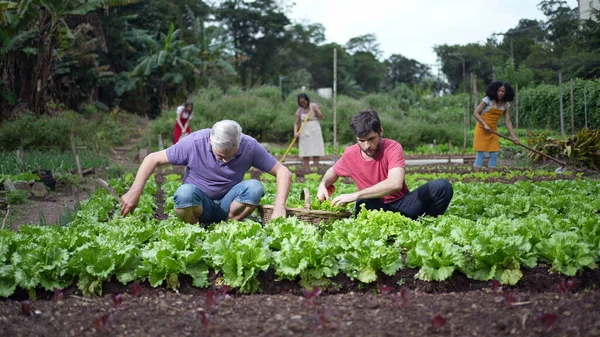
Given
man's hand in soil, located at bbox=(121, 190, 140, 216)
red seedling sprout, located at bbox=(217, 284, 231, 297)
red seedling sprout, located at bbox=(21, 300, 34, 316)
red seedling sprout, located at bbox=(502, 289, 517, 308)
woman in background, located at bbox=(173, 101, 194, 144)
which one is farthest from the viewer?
woman in background, located at bbox=(173, 101, 194, 144)

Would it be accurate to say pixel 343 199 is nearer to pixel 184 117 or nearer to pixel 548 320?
pixel 548 320

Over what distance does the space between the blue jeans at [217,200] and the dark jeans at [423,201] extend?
0.96 m

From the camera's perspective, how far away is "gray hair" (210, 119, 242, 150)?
18.0 ft

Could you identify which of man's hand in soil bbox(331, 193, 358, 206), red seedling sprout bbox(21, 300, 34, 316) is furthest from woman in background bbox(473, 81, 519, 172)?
red seedling sprout bbox(21, 300, 34, 316)

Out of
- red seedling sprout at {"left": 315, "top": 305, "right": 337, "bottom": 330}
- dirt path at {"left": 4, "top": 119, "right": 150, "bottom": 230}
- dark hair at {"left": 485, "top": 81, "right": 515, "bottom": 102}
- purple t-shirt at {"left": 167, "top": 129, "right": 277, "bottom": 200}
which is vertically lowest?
dirt path at {"left": 4, "top": 119, "right": 150, "bottom": 230}

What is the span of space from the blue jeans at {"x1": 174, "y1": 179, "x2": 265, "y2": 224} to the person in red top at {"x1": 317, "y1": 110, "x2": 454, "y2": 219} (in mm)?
599

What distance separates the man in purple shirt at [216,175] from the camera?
18.8 feet

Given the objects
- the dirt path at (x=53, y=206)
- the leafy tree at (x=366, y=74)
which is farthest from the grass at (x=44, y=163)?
the leafy tree at (x=366, y=74)

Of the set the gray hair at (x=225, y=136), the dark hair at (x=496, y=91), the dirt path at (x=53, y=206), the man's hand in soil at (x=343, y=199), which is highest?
the dark hair at (x=496, y=91)

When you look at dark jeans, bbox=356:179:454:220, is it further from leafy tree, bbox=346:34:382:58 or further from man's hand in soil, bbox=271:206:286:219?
leafy tree, bbox=346:34:382:58

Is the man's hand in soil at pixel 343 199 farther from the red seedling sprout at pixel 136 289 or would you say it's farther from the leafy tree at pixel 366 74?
the leafy tree at pixel 366 74

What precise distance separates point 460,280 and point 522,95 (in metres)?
13.3

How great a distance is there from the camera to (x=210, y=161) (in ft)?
19.7

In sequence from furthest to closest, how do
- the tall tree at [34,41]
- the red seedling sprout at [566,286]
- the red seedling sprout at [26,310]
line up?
the tall tree at [34,41] < the red seedling sprout at [566,286] < the red seedling sprout at [26,310]
